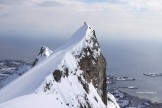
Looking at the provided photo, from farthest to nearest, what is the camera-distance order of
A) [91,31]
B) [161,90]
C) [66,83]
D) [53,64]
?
1. [161,90]
2. [91,31]
3. [53,64]
4. [66,83]

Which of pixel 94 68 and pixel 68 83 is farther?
pixel 94 68

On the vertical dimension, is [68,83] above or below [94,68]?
below

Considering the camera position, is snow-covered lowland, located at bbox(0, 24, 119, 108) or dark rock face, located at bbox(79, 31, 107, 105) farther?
dark rock face, located at bbox(79, 31, 107, 105)

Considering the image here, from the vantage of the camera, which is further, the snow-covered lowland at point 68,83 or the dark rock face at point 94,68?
the dark rock face at point 94,68

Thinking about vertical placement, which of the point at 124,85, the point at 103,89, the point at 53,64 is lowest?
the point at 124,85

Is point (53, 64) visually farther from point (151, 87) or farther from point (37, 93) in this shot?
point (151, 87)

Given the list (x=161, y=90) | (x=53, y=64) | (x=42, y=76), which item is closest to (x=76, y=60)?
(x=53, y=64)
